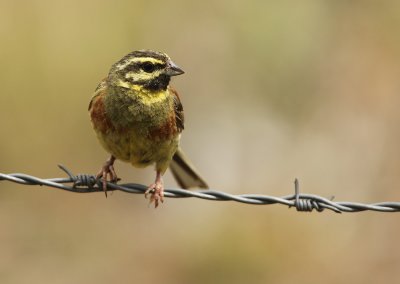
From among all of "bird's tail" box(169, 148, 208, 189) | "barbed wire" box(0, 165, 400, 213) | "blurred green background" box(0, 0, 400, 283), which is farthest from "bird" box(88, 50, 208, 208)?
"blurred green background" box(0, 0, 400, 283)

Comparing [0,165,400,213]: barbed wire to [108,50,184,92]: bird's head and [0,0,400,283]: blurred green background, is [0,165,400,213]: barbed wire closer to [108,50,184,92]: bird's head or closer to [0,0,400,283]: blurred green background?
[108,50,184,92]: bird's head

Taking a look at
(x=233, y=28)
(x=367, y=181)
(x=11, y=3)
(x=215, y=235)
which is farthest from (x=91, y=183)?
(x=233, y=28)

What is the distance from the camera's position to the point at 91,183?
5012mm

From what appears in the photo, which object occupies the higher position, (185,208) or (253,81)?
(253,81)

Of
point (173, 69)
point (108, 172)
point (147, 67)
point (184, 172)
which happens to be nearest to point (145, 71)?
point (147, 67)

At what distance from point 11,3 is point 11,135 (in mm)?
1730

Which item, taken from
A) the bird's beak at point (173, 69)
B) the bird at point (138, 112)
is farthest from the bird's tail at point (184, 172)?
the bird's beak at point (173, 69)

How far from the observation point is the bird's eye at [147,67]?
5482 millimetres

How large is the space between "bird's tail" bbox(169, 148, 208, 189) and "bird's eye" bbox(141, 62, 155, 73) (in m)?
0.98

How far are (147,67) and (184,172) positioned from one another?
109cm

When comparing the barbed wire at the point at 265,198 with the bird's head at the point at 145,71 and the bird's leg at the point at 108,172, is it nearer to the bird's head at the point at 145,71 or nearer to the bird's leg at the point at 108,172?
the bird's leg at the point at 108,172

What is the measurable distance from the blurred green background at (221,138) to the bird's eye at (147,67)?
3984 mm

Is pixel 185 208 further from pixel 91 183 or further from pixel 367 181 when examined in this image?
pixel 91 183

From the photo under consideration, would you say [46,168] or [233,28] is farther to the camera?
[233,28]
